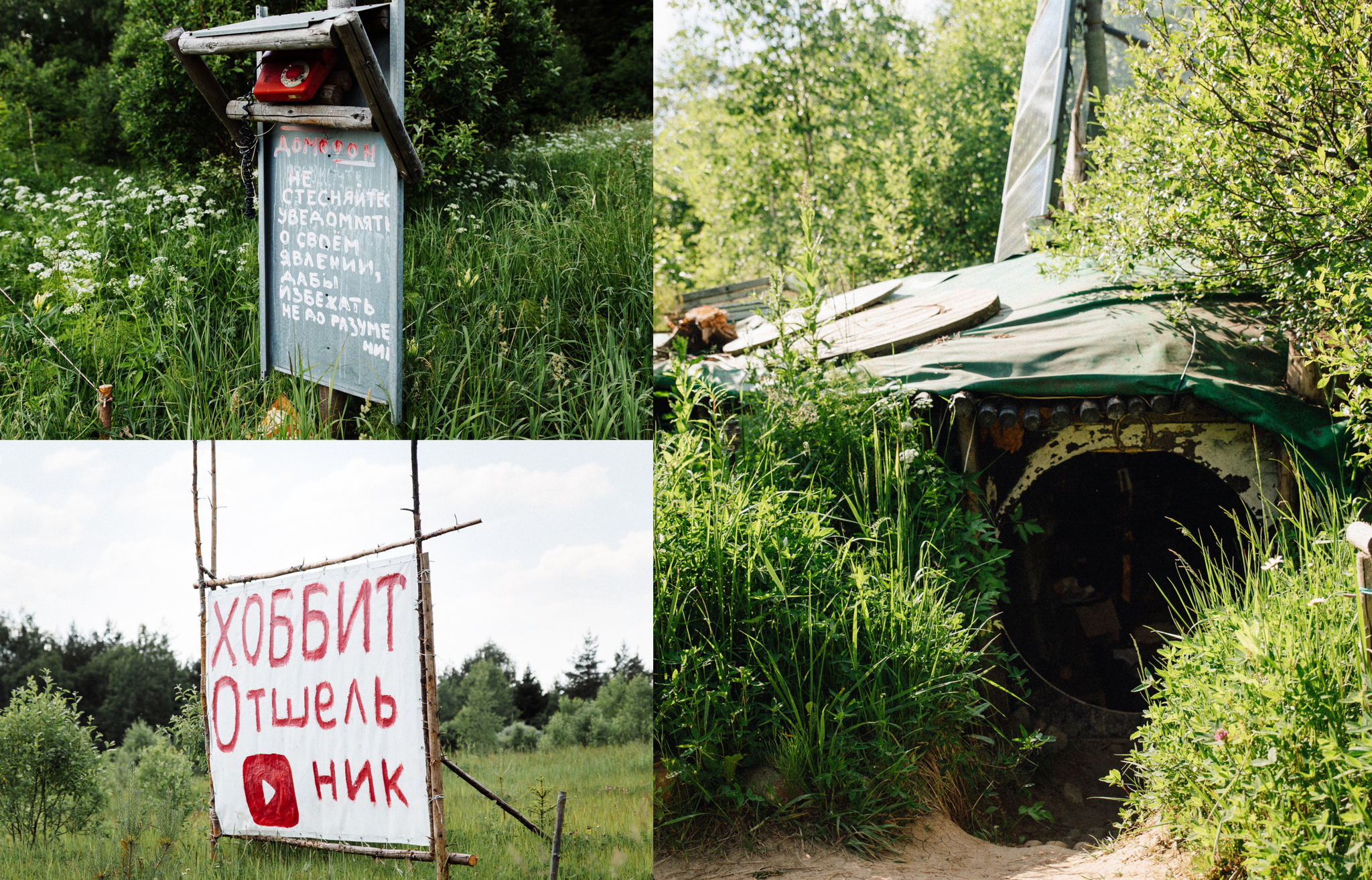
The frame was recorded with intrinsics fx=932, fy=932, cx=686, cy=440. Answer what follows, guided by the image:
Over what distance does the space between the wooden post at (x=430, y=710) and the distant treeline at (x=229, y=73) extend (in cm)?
164

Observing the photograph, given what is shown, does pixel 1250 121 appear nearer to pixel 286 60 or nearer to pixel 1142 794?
pixel 1142 794

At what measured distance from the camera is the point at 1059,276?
6.04 m

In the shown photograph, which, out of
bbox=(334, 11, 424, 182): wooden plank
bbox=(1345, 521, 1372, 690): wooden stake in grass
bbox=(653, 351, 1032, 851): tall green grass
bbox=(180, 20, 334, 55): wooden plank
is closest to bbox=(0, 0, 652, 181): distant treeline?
bbox=(180, 20, 334, 55): wooden plank

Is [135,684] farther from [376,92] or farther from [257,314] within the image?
[376,92]

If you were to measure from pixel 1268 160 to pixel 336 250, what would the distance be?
13.3 ft

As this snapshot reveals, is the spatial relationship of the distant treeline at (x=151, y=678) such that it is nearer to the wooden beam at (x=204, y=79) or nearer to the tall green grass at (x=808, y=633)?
the tall green grass at (x=808, y=633)

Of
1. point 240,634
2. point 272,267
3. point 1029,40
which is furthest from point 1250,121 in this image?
point 1029,40

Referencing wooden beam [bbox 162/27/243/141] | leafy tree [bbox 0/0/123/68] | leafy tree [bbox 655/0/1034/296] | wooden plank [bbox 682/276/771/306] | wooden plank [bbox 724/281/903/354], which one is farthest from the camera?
leafy tree [bbox 655/0/1034/296]

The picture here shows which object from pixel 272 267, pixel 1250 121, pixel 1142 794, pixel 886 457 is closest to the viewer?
pixel 272 267

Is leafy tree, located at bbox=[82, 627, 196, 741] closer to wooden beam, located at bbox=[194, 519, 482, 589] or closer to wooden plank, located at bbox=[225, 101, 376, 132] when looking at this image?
wooden beam, located at bbox=[194, 519, 482, 589]

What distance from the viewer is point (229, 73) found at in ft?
12.0

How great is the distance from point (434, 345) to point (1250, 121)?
3730mm

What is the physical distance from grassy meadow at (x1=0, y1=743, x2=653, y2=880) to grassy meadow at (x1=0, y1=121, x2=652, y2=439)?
4.53 ft

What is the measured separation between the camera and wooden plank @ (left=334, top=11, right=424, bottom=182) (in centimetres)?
279
